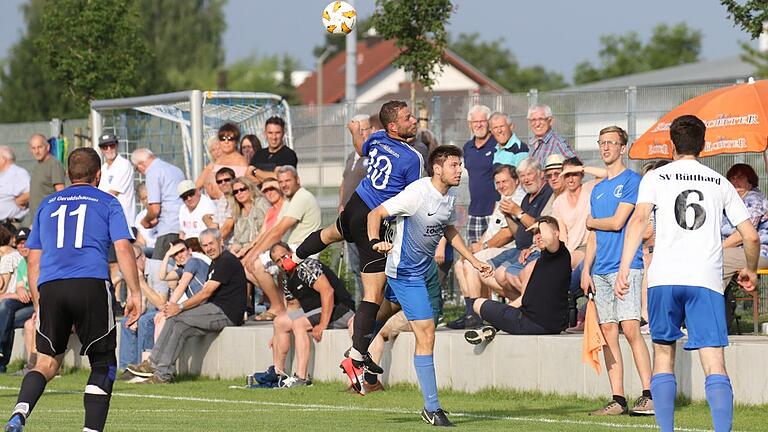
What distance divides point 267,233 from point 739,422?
6.89 meters

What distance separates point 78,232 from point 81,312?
54cm

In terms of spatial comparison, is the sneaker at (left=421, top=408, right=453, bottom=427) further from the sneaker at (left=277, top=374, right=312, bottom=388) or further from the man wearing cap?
the man wearing cap

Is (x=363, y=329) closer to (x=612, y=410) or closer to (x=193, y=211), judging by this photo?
(x=612, y=410)

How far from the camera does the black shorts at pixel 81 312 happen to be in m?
9.97

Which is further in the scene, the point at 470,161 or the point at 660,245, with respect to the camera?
the point at 470,161

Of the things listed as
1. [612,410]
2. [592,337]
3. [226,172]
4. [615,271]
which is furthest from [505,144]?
[612,410]

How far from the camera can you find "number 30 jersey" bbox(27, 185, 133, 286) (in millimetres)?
10000

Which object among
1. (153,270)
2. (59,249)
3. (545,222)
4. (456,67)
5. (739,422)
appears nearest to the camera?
(59,249)

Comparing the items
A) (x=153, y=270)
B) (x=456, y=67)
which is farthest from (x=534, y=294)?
(x=456, y=67)

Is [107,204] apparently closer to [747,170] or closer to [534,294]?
[534,294]

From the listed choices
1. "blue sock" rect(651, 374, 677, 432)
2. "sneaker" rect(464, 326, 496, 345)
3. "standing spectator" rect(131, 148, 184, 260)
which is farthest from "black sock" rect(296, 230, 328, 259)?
"standing spectator" rect(131, 148, 184, 260)

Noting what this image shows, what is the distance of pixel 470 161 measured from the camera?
16703 millimetres

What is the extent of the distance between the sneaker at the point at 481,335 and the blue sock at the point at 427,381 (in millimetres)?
2376

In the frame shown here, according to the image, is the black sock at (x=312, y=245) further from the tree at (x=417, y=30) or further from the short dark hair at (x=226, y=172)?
the tree at (x=417, y=30)
